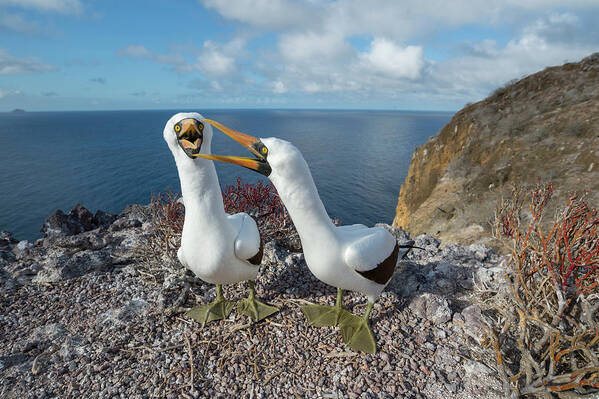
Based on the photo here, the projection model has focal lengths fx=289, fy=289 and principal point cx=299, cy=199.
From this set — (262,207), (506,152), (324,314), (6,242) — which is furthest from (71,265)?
(506,152)

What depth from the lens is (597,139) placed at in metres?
10.3

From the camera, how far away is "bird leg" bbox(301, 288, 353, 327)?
3.52m

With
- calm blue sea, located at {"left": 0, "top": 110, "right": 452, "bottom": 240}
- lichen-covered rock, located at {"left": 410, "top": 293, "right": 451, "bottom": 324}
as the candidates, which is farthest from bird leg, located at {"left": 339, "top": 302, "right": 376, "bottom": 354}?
calm blue sea, located at {"left": 0, "top": 110, "right": 452, "bottom": 240}

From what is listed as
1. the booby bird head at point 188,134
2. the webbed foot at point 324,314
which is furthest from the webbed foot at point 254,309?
the booby bird head at point 188,134

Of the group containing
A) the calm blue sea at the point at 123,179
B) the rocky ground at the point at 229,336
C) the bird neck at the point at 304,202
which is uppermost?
the bird neck at the point at 304,202

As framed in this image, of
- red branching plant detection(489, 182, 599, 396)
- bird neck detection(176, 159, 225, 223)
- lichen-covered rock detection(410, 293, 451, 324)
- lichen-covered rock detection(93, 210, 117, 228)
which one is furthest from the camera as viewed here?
lichen-covered rock detection(93, 210, 117, 228)

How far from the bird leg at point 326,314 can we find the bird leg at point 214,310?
0.99m

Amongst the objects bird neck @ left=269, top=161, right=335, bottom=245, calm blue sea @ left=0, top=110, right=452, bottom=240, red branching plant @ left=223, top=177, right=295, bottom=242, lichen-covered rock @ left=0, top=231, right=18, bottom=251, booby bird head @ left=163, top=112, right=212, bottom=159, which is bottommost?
calm blue sea @ left=0, top=110, right=452, bottom=240

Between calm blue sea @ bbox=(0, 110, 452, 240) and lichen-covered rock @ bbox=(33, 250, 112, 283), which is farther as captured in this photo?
calm blue sea @ bbox=(0, 110, 452, 240)

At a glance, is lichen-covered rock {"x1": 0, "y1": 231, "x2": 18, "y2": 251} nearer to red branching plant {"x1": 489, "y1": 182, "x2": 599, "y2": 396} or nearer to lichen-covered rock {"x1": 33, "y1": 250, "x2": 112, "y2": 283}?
lichen-covered rock {"x1": 33, "y1": 250, "x2": 112, "y2": 283}

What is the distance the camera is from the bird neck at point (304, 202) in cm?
264

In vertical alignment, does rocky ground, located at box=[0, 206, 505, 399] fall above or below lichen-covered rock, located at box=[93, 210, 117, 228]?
above

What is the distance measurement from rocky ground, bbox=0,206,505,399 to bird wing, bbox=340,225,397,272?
1.01 metres

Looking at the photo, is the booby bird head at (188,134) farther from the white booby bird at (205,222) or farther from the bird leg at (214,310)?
the bird leg at (214,310)
